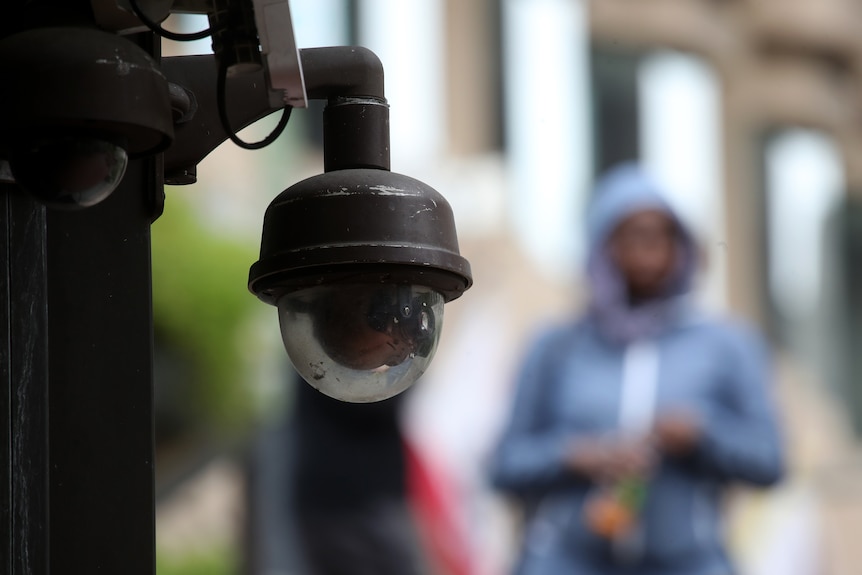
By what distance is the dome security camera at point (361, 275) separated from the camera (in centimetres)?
258

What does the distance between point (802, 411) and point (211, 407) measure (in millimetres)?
8775

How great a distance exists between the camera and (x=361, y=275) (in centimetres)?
259

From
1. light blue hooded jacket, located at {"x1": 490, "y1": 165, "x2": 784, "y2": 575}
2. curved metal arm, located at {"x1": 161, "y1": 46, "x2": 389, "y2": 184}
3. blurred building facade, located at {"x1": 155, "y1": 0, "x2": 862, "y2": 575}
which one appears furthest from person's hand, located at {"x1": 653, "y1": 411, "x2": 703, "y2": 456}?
curved metal arm, located at {"x1": 161, "y1": 46, "x2": 389, "y2": 184}

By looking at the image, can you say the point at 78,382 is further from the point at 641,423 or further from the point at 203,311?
the point at 203,311

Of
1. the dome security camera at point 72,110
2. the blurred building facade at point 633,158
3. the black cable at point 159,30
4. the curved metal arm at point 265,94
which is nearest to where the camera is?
the dome security camera at point 72,110

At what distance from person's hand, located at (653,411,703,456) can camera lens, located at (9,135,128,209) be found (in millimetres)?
3175

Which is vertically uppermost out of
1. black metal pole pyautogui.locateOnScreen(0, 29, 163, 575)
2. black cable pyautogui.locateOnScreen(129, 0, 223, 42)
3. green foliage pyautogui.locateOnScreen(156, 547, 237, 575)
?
black cable pyautogui.locateOnScreen(129, 0, 223, 42)

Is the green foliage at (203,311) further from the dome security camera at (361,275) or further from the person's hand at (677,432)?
the dome security camera at (361,275)

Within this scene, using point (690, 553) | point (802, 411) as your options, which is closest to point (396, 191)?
point (690, 553)

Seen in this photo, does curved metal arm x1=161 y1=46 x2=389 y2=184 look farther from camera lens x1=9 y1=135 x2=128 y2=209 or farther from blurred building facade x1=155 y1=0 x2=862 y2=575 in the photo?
blurred building facade x1=155 y1=0 x2=862 y2=575

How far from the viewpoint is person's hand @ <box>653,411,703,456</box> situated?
17.2 ft

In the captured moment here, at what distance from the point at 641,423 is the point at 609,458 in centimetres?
20

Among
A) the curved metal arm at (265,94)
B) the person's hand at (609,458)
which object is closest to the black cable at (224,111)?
the curved metal arm at (265,94)

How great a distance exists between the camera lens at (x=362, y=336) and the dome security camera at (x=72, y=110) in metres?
0.41
